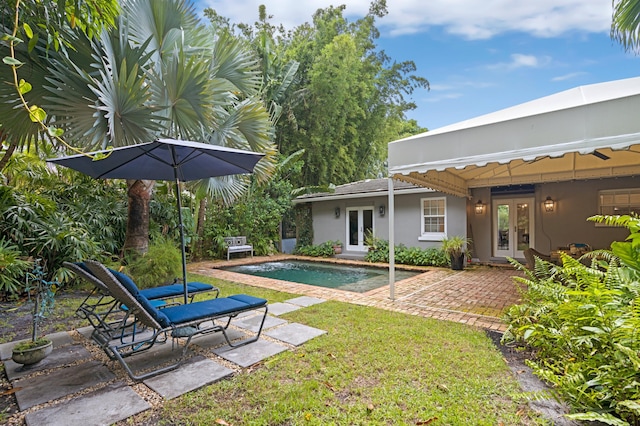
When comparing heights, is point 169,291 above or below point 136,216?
below

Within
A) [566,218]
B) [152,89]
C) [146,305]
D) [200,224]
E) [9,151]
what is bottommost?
[146,305]

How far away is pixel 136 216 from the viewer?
7.58 metres

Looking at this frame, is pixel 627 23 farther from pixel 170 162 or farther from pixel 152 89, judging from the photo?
pixel 152 89

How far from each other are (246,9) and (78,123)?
1747 cm

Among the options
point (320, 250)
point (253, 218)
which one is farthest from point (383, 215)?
point (253, 218)

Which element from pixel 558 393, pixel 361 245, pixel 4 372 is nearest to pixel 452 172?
pixel 361 245

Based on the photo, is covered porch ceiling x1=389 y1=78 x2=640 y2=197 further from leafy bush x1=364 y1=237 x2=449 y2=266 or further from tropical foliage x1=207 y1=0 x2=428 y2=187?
tropical foliage x1=207 y1=0 x2=428 y2=187

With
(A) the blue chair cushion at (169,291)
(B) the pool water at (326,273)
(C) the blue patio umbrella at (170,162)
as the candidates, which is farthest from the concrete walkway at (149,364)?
(B) the pool water at (326,273)

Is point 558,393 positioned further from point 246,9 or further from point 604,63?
point 246,9

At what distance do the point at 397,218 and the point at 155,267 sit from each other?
9039 millimetres

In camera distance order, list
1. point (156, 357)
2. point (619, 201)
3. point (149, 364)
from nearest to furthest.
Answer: point (149, 364) → point (156, 357) → point (619, 201)

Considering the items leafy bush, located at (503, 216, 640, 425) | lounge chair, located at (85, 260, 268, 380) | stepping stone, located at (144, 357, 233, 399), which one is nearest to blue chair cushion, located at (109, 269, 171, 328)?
lounge chair, located at (85, 260, 268, 380)

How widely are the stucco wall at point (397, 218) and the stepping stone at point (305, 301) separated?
23.0ft

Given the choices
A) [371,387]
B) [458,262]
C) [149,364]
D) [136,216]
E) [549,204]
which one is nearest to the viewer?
[371,387]
